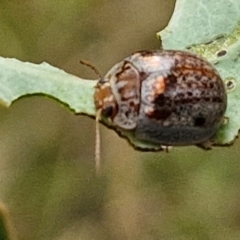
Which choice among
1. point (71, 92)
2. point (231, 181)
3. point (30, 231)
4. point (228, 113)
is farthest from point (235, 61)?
point (30, 231)

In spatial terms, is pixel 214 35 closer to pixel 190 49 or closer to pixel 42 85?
pixel 190 49

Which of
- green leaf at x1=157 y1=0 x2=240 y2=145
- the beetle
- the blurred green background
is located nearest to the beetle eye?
the beetle

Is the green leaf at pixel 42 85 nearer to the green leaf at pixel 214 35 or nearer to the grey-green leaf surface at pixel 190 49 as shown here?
the grey-green leaf surface at pixel 190 49

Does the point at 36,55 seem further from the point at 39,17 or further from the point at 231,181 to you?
the point at 231,181

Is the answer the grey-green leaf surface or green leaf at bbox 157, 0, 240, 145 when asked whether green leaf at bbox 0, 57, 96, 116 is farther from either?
green leaf at bbox 157, 0, 240, 145

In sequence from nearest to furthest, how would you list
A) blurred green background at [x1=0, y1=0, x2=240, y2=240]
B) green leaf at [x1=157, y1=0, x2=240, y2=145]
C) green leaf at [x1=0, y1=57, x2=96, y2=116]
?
green leaf at [x1=0, y1=57, x2=96, y2=116] < green leaf at [x1=157, y1=0, x2=240, y2=145] < blurred green background at [x1=0, y1=0, x2=240, y2=240]

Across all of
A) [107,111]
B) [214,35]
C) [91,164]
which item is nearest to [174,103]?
[107,111]
